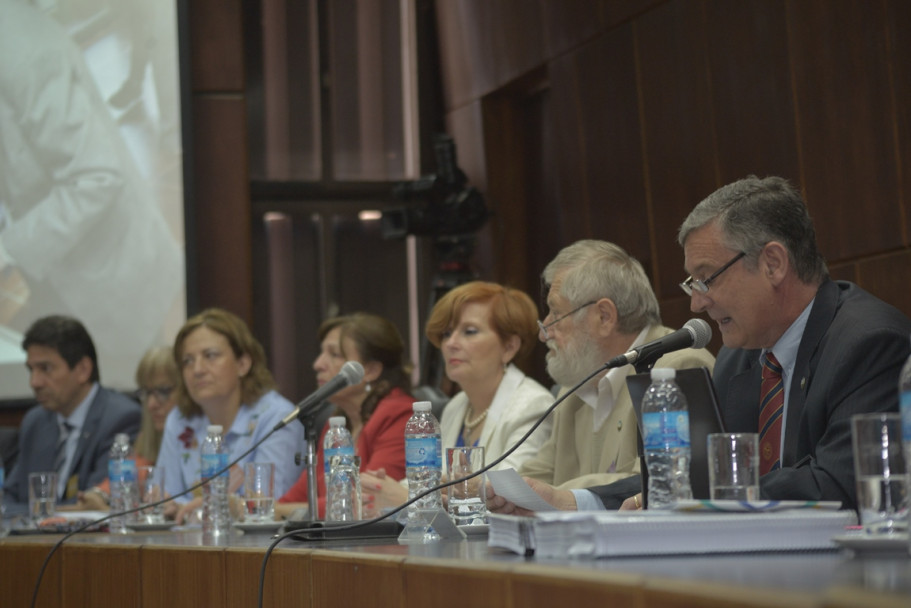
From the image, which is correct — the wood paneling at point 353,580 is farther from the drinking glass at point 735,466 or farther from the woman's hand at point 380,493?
the woman's hand at point 380,493

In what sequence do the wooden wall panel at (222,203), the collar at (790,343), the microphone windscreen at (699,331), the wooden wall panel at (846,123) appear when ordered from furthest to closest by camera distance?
the wooden wall panel at (222,203), the wooden wall panel at (846,123), the collar at (790,343), the microphone windscreen at (699,331)

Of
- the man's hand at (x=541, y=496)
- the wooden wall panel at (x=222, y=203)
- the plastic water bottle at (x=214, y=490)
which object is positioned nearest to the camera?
the man's hand at (x=541, y=496)

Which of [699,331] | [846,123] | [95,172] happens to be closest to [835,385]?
[699,331]

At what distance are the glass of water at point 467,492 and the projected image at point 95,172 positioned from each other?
3.77 m

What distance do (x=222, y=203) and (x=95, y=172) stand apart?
2.12ft

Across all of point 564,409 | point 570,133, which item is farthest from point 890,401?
point 570,133

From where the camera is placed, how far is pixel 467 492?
2289 millimetres

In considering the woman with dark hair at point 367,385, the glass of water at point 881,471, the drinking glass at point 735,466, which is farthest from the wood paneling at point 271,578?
the woman with dark hair at point 367,385

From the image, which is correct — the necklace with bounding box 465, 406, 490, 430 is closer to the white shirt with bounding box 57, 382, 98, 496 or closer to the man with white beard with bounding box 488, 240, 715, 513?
the man with white beard with bounding box 488, 240, 715, 513

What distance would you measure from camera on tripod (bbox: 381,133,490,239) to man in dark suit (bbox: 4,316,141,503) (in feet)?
5.39

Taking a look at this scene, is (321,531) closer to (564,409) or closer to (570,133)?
(564,409)

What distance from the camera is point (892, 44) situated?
3500 mm

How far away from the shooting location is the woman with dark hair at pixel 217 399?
409 cm

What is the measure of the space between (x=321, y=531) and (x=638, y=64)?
3212 mm
